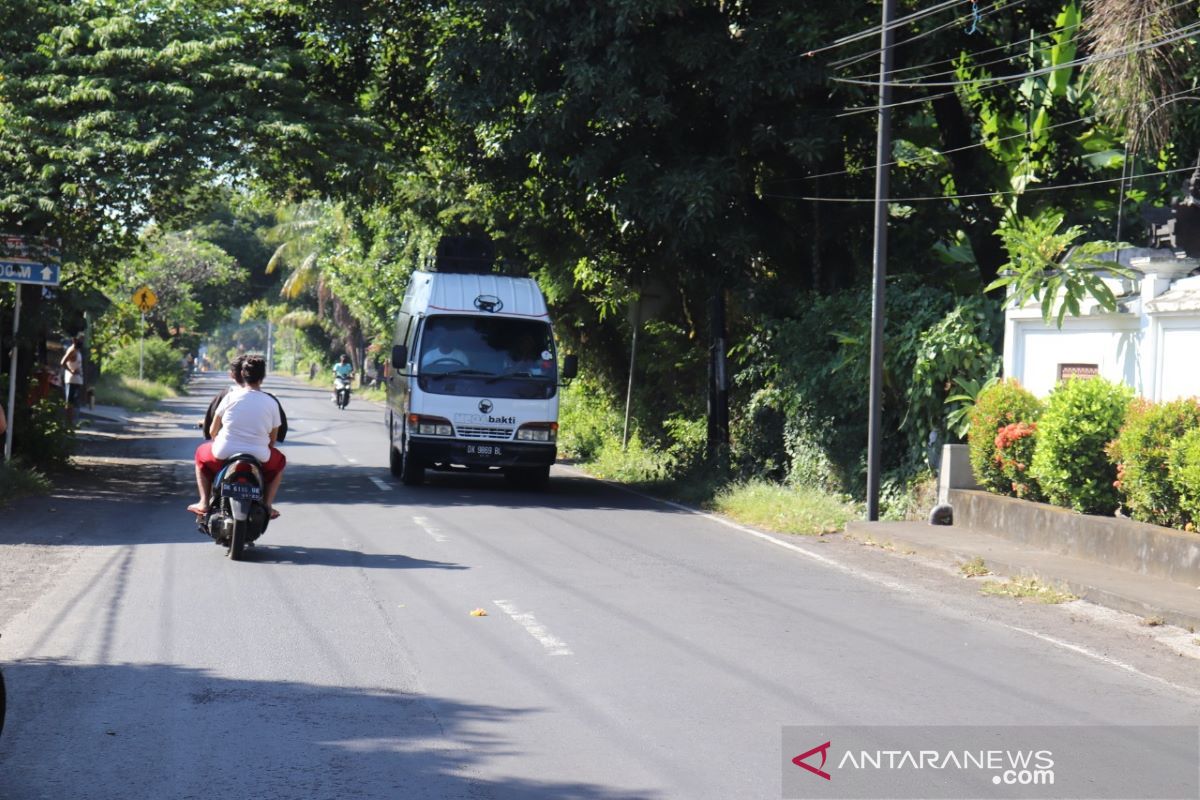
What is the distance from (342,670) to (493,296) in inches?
497

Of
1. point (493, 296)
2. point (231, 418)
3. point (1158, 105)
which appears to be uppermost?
point (1158, 105)

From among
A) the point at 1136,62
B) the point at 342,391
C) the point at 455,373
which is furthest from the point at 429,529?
the point at 342,391

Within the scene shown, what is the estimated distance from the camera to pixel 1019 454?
579 inches

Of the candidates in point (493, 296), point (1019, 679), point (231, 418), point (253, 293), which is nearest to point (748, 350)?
point (493, 296)

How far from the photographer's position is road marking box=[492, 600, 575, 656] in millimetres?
8398

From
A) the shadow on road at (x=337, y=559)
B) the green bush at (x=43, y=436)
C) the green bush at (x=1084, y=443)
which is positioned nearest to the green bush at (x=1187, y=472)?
the green bush at (x=1084, y=443)

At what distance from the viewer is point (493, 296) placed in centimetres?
2000

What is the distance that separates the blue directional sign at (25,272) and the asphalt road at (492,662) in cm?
403

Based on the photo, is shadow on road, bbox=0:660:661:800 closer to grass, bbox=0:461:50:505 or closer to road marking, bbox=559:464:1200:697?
road marking, bbox=559:464:1200:697

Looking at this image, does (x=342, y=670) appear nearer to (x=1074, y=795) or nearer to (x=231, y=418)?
(x=1074, y=795)

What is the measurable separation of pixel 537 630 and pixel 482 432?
34.1 ft

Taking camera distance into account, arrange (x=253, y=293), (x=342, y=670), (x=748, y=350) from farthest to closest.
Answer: (x=253, y=293) → (x=748, y=350) → (x=342, y=670)

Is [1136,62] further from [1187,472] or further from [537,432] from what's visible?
[537,432]

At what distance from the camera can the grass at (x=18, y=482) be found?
16.5 metres
